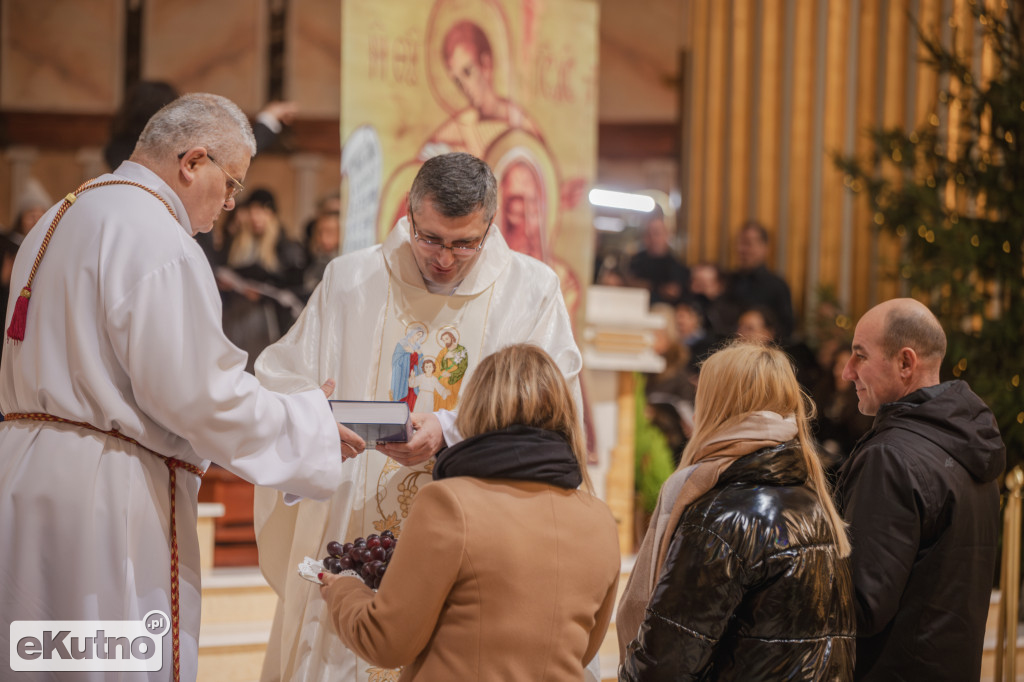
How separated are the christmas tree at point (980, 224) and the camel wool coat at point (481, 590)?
436cm

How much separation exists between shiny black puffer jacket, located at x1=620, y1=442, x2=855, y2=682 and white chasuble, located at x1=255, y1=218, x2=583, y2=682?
2.27ft

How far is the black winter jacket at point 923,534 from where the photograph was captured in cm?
265

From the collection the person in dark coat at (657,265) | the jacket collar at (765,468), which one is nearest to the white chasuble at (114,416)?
the jacket collar at (765,468)

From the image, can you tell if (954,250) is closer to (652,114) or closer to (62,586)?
(62,586)

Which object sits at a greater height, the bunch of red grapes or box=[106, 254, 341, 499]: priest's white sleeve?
box=[106, 254, 341, 499]: priest's white sleeve

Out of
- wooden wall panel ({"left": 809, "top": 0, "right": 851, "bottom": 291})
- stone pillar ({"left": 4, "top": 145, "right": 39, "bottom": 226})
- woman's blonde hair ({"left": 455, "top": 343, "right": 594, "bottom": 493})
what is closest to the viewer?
woman's blonde hair ({"left": 455, "top": 343, "right": 594, "bottom": 493})

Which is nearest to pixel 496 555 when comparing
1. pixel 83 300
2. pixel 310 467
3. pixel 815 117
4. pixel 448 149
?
pixel 310 467

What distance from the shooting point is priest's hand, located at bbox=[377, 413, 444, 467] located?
2.59m

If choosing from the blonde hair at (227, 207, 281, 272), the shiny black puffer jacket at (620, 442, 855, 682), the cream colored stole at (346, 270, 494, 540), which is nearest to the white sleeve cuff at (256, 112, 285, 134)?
the blonde hair at (227, 207, 281, 272)

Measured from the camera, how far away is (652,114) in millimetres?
12914

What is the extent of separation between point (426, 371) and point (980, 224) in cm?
443

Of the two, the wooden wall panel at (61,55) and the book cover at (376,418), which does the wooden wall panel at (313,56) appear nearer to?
the wooden wall panel at (61,55)

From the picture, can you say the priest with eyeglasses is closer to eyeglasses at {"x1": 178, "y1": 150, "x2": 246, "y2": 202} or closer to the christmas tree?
eyeglasses at {"x1": 178, "y1": 150, "x2": 246, "y2": 202}

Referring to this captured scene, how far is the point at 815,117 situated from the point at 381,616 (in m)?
8.07
